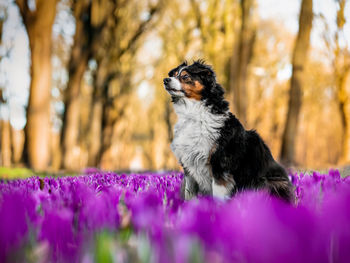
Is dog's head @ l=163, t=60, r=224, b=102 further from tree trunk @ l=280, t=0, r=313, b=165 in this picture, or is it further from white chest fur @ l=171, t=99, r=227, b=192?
tree trunk @ l=280, t=0, r=313, b=165

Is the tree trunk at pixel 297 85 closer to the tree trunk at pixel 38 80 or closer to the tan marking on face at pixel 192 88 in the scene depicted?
the tree trunk at pixel 38 80

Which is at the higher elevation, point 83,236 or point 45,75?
point 45,75

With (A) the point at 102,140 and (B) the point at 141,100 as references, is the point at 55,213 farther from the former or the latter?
(B) the point at 141,100

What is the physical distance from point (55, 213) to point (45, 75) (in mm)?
10147

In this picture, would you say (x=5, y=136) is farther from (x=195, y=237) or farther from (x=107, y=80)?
(x=195, y=237)

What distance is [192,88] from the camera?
401 cm

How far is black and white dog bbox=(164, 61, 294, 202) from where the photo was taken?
3.08m

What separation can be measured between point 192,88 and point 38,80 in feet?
25.6

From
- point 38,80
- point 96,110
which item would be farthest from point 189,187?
point 96,110

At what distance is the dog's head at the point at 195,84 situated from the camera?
13.0ft

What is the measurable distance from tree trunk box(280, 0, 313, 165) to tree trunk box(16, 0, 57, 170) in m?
7.96

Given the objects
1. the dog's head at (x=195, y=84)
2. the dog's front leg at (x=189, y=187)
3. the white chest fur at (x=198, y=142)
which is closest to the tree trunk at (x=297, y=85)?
the dog's head at (x=195, y=84)

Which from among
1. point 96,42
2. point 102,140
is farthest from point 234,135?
point 102,140

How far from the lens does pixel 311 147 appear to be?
47188mm
